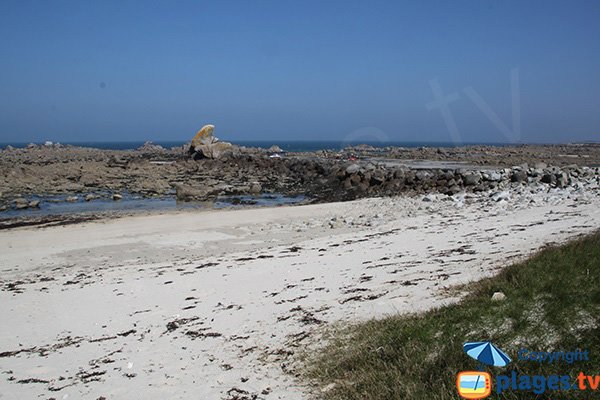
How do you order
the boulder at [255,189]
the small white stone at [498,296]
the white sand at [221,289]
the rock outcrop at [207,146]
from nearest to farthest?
the small white stone at [498,296] → the white sand at [221,289] → the boulder at [255,189] → the rock outcrop at [207,146]

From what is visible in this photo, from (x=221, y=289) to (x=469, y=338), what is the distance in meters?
4.86

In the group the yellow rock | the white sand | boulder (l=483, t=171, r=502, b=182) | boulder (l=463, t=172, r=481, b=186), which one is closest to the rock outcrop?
the yellow rock

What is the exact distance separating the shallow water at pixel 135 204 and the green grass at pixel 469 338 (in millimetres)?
19122

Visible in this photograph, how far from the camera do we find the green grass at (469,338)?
345 centimetres

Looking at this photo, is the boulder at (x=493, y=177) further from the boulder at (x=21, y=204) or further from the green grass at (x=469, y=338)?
the boulder at (x=21, y=204)

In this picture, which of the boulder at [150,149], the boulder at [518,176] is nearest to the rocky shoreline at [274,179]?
the boulder at [518,176]

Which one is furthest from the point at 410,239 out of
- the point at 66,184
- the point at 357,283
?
the point at 66,184

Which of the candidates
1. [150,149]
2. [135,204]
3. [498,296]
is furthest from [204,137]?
[498,296]

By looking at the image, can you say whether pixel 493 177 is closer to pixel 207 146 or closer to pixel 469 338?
pixel 469 338

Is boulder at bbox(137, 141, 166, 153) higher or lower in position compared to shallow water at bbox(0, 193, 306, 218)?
higher

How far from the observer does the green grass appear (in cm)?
345

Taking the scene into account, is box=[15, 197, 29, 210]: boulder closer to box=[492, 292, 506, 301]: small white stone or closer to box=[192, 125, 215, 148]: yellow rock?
box=[492, 292, 506, 301]: small white stone

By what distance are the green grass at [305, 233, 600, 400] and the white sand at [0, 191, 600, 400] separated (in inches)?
18.7

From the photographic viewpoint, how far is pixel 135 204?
24359 mm
